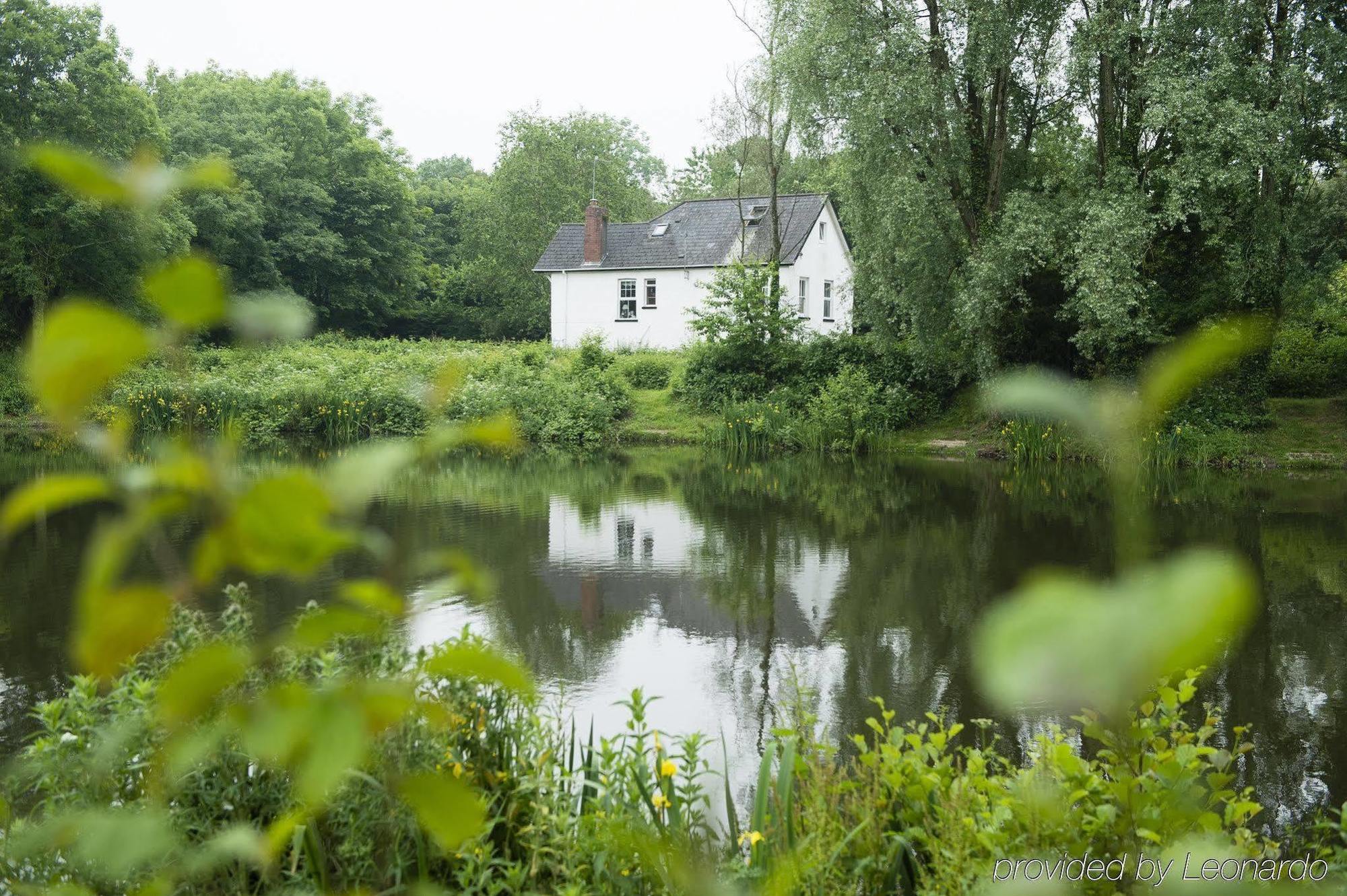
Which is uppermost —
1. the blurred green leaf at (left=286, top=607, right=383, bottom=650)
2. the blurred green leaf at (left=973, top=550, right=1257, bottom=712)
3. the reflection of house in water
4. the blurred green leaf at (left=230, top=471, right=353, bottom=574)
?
the blurred green leaf at (left=230, top=471, right=353, bottom=574)

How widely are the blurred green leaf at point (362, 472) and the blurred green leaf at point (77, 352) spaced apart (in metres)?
0.13

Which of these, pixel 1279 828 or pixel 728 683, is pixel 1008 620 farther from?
pixel 728 683

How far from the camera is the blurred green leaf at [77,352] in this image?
1.70 feet

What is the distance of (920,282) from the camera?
19.9 meters

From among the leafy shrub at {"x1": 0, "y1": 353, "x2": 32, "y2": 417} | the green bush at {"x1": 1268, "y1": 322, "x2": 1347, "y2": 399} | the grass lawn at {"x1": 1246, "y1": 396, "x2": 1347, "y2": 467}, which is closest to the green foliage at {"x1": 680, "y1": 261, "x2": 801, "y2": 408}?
the grass lawn at {"x1": 1246, "y1": 396, "x2": 1347, "y2": 467}

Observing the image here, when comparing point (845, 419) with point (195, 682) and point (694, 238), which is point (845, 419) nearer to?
point (694, 238)

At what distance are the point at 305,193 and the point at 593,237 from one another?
13182 mm

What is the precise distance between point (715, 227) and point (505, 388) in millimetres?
12978

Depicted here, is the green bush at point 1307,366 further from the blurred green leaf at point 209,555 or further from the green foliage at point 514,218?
the green foliage at point 514,218

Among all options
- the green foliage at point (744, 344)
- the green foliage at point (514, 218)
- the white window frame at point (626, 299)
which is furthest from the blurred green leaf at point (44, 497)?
the green foliage at point (514, 218)

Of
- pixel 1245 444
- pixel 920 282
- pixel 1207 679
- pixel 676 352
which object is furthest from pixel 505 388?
pixel 1207 679

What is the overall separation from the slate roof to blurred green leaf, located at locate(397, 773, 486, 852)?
31.3 m

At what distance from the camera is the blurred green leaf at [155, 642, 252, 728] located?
622mm

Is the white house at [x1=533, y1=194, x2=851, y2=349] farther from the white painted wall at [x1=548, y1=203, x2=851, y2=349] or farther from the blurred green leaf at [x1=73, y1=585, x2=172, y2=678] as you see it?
the blurred green leaf at [x1=73, y1=585, x2=172, y2=678]
